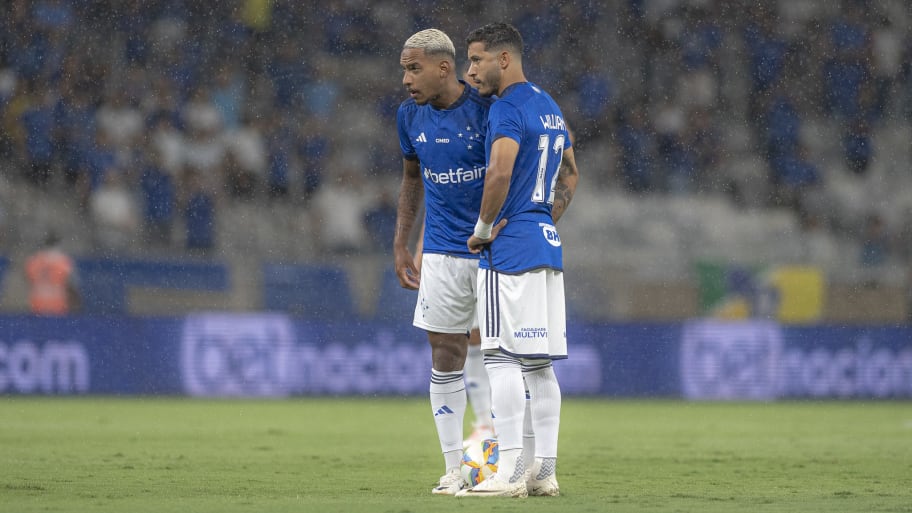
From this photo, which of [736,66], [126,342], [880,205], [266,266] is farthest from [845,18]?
[126,342]

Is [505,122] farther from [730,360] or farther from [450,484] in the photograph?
[730,360]

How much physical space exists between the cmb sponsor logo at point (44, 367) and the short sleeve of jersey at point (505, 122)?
9.08m

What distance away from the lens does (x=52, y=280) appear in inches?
562

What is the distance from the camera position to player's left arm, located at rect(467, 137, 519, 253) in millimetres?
5930

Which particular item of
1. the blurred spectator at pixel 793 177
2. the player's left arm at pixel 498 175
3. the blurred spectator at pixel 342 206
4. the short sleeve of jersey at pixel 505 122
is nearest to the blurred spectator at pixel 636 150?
the blurred spectator at pixel 793 177

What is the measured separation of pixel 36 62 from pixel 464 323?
41.3 feet

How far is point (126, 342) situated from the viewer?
46.8 feet

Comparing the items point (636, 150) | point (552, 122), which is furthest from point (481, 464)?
point (636, 150)

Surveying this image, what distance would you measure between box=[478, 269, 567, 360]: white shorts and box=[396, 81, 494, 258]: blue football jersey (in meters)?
0.42

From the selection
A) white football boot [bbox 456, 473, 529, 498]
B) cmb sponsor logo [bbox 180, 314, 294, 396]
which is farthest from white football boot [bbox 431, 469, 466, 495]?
cmb sponsor logo [bbox 180, 314, 294, 396]

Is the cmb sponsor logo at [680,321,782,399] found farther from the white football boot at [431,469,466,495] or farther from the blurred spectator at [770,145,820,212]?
the white football boot at [431,469,466,495]

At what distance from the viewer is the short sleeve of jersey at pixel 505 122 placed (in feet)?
19.6

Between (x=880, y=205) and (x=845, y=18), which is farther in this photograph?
(x=845, y=18)

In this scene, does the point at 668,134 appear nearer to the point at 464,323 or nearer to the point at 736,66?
the point at 736,66
